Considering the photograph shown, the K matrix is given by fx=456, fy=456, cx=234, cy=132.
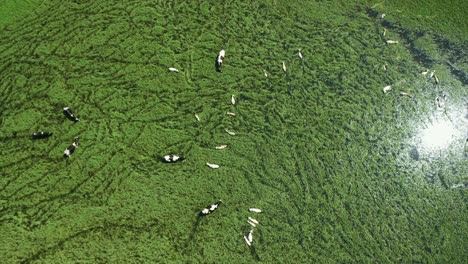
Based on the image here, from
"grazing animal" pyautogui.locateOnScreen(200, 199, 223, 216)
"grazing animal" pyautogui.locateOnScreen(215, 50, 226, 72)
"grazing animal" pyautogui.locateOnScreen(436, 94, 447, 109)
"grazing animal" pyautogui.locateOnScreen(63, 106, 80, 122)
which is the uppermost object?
"grazing animal" pyautogui.locateOnScreen(215, 50, 226, 72)

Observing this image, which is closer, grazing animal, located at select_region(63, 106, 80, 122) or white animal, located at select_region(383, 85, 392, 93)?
grazing animal, located at select_region(63, 106, 80, 122)

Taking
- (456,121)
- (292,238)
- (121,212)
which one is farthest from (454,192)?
(121,212)

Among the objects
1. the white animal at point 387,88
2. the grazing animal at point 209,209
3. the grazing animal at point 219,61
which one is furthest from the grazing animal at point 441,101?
the grazing animal at point 209,209

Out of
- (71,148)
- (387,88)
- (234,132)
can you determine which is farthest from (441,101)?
(71,148)

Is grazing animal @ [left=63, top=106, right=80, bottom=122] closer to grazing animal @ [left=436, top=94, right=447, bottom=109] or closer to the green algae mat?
the green algae mat

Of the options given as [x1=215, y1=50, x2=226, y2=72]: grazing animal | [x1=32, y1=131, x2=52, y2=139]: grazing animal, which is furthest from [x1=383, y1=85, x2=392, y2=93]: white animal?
[x1=32, y1=131, x2=52, y2=139]: grazing animal

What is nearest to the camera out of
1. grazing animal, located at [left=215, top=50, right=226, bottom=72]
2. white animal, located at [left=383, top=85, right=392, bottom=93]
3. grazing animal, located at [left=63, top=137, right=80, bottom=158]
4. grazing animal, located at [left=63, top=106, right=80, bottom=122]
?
grazing animal, located at [left=63, top=137, right=80, bottom=158]

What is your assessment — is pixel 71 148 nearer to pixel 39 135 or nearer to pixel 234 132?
pixel 39 135

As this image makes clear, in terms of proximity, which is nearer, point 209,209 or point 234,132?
point 209,209
